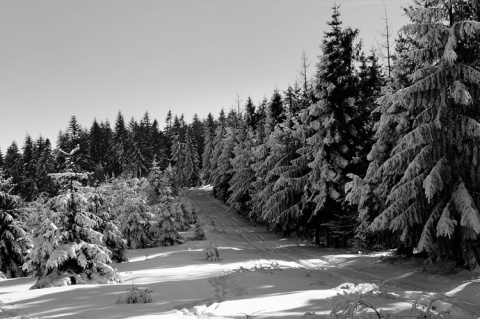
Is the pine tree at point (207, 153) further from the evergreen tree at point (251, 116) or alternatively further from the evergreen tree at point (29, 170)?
the evergreen tree at point (29, 170)

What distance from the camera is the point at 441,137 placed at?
1480cm

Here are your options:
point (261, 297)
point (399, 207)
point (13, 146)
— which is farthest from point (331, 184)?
point (13, 146)

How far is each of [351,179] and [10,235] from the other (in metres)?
22.7

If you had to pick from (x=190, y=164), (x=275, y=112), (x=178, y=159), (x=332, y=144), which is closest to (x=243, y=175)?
(x=275, y=112)

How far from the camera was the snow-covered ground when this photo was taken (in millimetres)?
8070

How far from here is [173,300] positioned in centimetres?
992

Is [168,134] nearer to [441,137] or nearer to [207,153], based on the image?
[207,153]

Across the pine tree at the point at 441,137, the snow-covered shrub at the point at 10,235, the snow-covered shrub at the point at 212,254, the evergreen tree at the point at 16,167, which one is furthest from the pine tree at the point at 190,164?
the pine tree at the point at 441,137

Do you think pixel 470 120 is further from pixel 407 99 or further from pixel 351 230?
pixel 351 230

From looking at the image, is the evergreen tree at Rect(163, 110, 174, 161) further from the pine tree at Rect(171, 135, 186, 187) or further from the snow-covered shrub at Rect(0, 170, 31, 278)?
the snow-covered shrub at Rect(0, 170, 31, 278)

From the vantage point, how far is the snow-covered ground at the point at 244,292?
8.07 meters

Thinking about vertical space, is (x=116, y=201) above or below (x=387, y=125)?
below

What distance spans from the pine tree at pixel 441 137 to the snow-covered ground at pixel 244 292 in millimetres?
1901

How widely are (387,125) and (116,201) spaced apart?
27384mm
